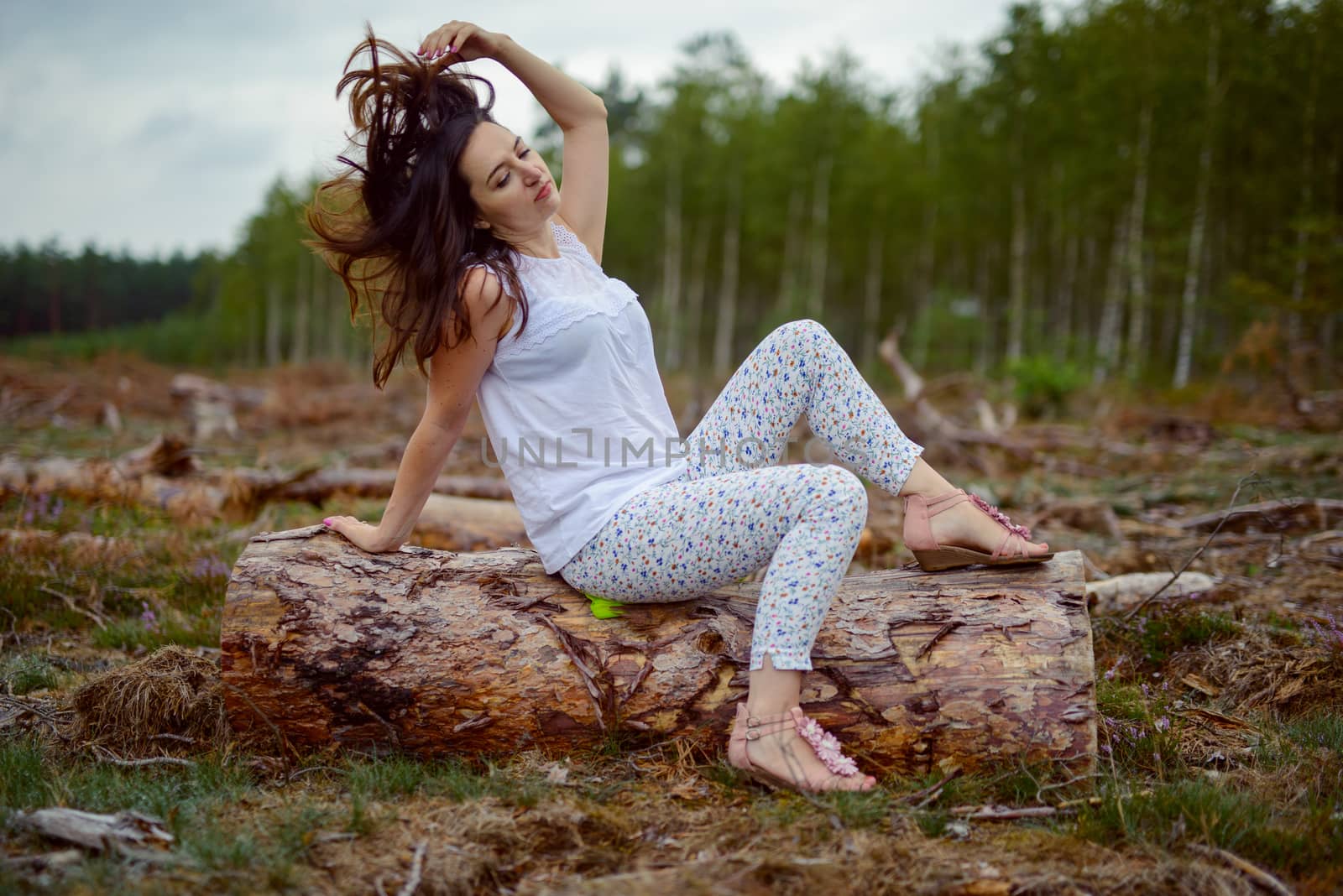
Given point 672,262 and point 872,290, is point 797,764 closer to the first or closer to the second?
point 872,290

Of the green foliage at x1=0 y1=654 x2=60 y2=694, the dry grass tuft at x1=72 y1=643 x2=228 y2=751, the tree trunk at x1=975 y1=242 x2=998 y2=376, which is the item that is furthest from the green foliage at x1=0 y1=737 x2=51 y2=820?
the tree trunk at x1=975 y1=242 x2=998 y2=376

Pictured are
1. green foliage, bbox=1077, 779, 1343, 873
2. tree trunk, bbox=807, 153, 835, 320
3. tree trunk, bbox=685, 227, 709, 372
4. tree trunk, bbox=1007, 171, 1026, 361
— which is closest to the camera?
green foliage, bbox=1077, 779, 1343, 873

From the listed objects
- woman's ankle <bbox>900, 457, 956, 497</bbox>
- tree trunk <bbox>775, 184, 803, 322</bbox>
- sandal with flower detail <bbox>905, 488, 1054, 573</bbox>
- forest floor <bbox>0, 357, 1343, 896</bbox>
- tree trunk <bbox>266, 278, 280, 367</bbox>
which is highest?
tree trunk <bbox>775, 184, 803, 322</bbox>

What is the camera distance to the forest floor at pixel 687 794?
6.36 ft

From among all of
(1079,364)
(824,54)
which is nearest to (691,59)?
(824,54)

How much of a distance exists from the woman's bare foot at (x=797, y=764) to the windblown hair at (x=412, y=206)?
54.5 inches

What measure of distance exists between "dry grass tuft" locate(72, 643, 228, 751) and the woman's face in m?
A: 1.75

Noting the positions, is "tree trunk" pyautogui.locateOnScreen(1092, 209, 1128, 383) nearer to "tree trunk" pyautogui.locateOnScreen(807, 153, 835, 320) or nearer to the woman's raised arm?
"tree trunk" pyautogui.locateOnScreen(807, 153, 835, 320)

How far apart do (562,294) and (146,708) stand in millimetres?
1888

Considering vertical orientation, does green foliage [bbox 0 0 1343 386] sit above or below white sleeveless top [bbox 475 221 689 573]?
above

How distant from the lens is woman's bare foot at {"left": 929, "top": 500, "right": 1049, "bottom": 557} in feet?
9.13

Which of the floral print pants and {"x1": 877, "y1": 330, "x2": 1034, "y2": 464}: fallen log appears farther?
{"x1": 877, "y1": 330, "x2": 1034, "y2": 464}: fallen log

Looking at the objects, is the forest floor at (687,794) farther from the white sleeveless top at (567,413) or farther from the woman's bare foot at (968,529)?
the white sleeveless top at (567,413)

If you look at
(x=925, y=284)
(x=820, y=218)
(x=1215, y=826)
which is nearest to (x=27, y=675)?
(x=1215, y=826)
